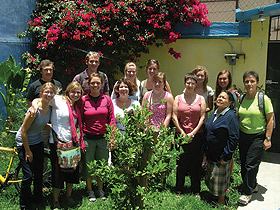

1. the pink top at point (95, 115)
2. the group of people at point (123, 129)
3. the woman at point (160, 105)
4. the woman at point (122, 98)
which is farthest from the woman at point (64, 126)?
the woman at point (160, 105)

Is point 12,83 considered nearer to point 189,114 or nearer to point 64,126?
point 64,126

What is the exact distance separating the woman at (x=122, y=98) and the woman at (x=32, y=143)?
3.34 feet

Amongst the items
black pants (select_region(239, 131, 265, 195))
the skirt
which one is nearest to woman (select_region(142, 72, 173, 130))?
the skirt

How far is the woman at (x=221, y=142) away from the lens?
4.03 meters

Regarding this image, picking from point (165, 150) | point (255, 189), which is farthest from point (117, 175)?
point (255, 189)

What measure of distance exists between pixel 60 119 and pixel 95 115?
504mm

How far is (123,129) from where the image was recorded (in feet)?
13.7

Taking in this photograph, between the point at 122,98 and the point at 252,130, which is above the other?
the point at 122,98

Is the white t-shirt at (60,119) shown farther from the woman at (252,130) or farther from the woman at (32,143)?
the woman at (252,130)

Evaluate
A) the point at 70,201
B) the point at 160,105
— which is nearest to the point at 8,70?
the point at 70,201

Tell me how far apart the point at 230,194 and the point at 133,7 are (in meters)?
4.50

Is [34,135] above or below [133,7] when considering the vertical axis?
below

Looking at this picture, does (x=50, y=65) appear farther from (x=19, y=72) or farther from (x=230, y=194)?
(x=230, y=194)

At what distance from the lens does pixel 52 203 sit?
423cm
